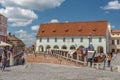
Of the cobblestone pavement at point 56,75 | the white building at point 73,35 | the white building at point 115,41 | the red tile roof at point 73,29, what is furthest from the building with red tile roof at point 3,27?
the cobblestone pavement at point 56,75

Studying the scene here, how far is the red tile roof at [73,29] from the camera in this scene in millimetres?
68688

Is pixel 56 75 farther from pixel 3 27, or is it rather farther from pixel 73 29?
pixel 73 29

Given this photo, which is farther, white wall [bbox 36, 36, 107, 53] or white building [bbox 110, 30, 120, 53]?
white building [bbox 110, 30, 120, 53]

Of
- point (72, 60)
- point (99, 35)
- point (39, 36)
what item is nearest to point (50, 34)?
point (39, 36)

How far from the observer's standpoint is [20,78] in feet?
57.5

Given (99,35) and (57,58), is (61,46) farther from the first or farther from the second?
(57,58)

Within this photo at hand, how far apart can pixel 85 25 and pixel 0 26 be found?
2667 cm

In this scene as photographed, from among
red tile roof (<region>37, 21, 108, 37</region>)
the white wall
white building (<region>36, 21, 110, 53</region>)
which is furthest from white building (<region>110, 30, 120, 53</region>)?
red tile roof (<region>37, 21, 108, 37</region>)

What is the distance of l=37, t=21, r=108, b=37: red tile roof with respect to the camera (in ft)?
225

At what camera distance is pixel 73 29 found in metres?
72.8

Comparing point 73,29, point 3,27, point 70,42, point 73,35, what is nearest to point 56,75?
point 3,27

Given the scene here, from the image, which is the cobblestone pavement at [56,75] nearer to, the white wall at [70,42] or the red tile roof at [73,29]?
the white wall at [70,42]

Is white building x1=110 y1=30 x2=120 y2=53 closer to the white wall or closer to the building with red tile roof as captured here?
the white wall

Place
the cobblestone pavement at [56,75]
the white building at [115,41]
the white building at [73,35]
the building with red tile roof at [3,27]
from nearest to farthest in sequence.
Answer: the cobblestone pavement at [56,75], the building with red tile roof at [3,27], the white building at [73,35], the white building at [115,41]
